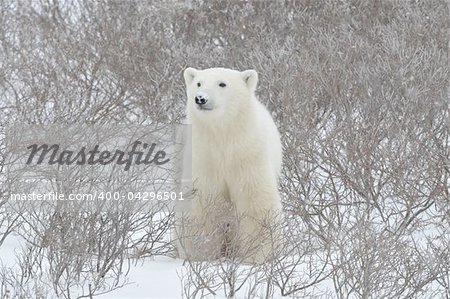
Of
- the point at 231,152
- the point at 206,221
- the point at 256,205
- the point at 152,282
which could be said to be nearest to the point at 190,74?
the point at 231,152

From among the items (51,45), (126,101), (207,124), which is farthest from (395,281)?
(51,45)

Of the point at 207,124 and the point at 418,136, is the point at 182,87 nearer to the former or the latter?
the point at 418,136

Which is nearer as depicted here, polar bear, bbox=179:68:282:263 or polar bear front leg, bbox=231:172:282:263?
polar bear front leg, bbox=231:172:282:263

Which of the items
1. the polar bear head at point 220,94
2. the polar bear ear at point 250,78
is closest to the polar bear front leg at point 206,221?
the polar bear head at point 220,94

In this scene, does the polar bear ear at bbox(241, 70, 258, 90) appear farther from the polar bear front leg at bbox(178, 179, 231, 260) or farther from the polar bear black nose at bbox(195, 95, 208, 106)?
the polar bear front leg at bbox(178, 179, 231, 260)

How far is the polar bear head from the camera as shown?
4.55m

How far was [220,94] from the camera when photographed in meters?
4.60

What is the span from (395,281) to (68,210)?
4.96 ft

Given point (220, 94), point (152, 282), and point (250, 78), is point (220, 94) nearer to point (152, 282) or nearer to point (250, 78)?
point (250, 78)

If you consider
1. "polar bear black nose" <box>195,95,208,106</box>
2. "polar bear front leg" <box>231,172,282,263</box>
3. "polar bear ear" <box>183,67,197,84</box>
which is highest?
"polar bear ear" <box>183,67,197,84</box>

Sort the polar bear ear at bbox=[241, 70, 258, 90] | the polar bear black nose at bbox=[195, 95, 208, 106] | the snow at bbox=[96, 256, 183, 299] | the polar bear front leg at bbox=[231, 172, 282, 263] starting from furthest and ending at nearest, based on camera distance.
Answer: the polar bear ear at bbox=[241, 70, 258, 90], the polar bear black nose at bbox=[195, 95, 208, 106], the polar bear front leg at bbox=[231, 172, 282, 263], the snow at bbox=[96, 256, 183, 299]

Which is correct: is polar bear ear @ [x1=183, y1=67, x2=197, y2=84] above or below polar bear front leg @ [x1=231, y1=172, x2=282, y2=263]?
above

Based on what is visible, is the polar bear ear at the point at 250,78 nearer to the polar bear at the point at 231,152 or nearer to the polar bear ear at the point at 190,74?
the polar bear at the point at 231,152

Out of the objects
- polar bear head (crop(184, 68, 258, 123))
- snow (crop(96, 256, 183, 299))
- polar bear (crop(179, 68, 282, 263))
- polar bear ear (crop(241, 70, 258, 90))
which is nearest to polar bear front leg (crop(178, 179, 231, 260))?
polar bear (crop(179, 68, 282, 263))
